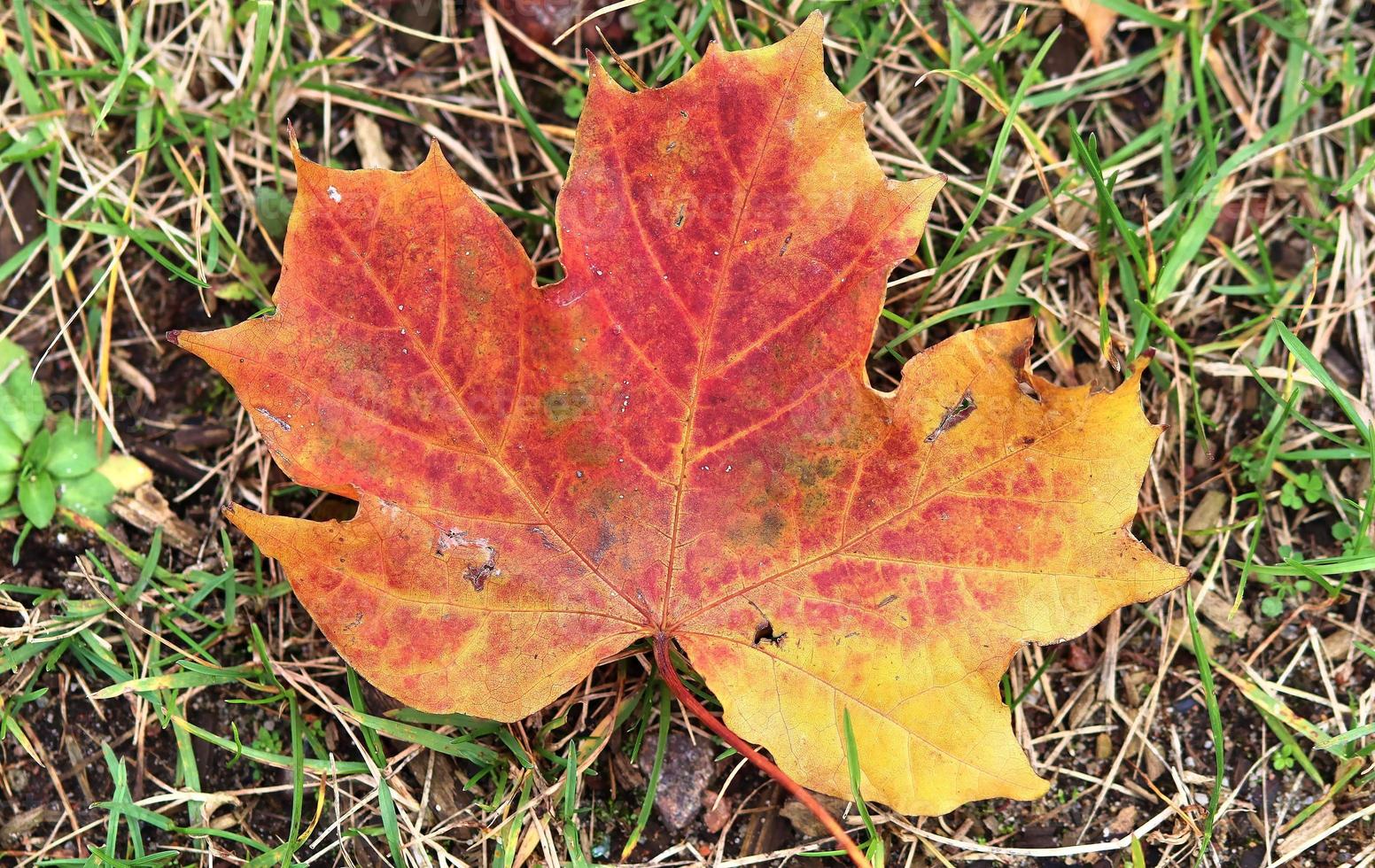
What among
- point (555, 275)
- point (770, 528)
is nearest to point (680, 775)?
point (770, 528)

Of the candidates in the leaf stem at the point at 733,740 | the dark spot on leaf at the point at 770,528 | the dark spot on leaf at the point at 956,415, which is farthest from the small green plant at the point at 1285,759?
the dark spot on leaf at the point at 770,528

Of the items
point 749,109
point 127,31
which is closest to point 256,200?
point 127,31

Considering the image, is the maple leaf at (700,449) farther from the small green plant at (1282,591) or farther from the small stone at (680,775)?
the small green plant at (1282,591)

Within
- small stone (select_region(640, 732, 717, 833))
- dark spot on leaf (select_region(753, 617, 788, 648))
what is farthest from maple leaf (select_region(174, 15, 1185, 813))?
small stone (select_region(640, 732, 717, 833))

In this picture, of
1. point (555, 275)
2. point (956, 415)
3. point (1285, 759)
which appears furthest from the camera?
point (555, 275)

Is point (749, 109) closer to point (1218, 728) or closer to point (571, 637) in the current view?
point (571, 637)

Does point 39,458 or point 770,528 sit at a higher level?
point 770,528

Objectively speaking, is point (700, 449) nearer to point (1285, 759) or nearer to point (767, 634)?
point (767, 634)
